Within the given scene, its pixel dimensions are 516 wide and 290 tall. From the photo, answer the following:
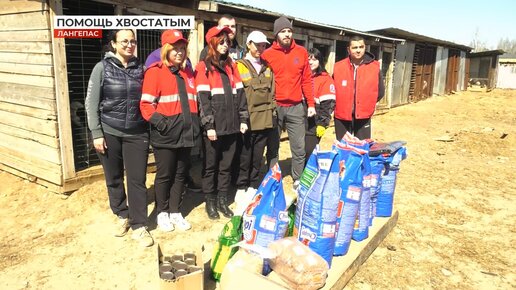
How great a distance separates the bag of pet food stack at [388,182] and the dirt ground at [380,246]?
337mm

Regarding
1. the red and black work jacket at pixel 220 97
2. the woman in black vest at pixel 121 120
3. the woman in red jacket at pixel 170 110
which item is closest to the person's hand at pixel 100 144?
the woman in black vest at pixel 121 120

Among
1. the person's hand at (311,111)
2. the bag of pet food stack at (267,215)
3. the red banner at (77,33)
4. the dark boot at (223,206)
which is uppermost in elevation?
the red banner at (77,33)

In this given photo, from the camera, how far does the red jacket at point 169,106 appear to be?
10.7 feet

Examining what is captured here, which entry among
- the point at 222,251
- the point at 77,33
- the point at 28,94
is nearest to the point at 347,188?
the point at 222,251

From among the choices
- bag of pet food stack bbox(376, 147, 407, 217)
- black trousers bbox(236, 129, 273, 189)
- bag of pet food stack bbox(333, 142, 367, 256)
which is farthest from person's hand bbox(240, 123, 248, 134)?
bag of pet food stack bbox(376, 147, 407, 217)

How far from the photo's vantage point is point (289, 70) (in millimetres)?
4180

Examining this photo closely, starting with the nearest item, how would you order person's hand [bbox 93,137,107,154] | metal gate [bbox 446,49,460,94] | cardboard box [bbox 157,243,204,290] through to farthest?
1. cardboard box [bbox 157,243,204,290]
2. person's hand [bbox 93,137,107,154]
3. metal gate [bbox 446,49,460,94]

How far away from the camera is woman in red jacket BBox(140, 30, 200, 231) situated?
10.7 feet

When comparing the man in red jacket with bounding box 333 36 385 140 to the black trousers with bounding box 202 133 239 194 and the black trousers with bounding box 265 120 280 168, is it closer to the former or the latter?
the black trousers with bounding box 265 120 280 168

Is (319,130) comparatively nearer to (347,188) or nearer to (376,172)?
(376,172)

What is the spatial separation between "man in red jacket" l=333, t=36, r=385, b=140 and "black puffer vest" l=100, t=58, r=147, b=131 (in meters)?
2.21

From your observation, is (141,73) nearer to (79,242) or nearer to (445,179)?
(79,242)

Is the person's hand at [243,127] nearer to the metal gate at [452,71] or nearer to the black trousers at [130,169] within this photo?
the black trousers at [130,169]

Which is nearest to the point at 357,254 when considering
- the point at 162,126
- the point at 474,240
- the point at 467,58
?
the point at 474,240
